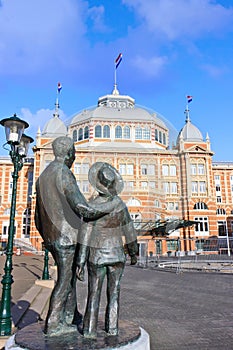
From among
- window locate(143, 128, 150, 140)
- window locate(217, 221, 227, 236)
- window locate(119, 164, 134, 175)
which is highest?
window locate(143, 128, 150, 140)

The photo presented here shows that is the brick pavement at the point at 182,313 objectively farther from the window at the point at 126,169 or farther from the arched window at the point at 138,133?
the arched window at the point at 138,133

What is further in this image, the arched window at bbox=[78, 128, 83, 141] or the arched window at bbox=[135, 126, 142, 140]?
the arched window at bbox=[78, 128, 83, 141]

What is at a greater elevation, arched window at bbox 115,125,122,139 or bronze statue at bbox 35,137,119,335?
arched window at bbox 115,125,122,139

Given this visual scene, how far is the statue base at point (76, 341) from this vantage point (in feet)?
10.0

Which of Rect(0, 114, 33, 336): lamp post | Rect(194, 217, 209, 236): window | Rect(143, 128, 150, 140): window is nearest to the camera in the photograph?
Rect(0, 114, 33, 336): lamp post

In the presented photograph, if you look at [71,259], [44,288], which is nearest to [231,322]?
[71,259]

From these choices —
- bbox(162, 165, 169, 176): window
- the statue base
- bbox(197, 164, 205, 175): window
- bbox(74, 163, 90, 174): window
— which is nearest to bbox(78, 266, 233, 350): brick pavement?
the statue base

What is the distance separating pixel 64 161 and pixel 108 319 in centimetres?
203

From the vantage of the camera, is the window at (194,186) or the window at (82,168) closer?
the window at (82,168)

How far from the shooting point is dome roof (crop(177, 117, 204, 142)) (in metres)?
39.8

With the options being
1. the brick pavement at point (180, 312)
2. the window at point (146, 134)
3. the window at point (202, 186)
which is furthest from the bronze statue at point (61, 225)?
the window at point (146, 134)

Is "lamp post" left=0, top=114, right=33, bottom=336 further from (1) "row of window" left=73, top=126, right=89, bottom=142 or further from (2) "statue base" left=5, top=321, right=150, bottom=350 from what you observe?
(1) "row of window" left=73, top=126, right=89, bottom=142

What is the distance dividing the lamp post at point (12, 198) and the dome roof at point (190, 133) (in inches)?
1380

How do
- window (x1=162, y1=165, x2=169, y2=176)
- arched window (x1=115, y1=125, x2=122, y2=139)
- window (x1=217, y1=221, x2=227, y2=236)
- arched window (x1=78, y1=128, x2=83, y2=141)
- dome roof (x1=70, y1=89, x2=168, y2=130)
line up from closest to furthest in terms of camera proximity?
window (x1=162, y1=165, x2=169, y2=176), arched window (x1=115, y1=125, x2=122, y2=139), dome roof (x1=70, y1=89, x2=168, y2=130), arched window (x1=78, y1=128, x2=83, y2=141), window (x1=217, y1=221, x2=227, y2=236)
